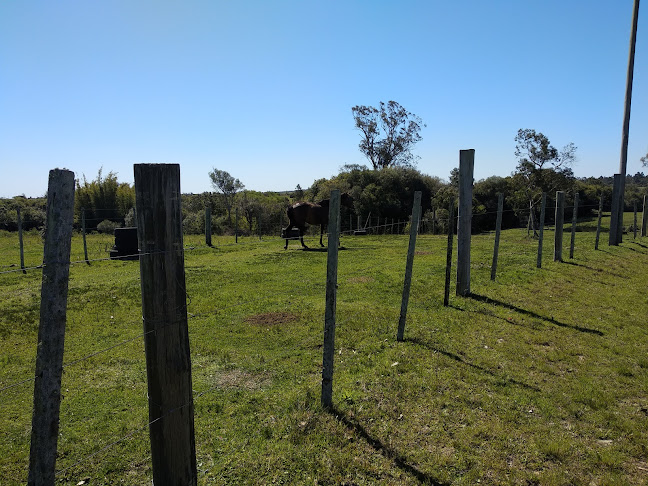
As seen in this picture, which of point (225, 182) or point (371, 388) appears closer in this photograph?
point (371, 388)

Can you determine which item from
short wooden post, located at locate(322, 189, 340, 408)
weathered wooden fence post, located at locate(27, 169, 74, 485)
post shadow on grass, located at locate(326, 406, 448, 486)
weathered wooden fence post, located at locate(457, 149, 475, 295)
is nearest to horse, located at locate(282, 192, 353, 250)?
weathered wooden fence post, located at locate(457, 149, 475, 295)

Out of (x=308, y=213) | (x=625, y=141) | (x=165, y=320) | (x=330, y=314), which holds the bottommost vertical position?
(x=330, y=314)

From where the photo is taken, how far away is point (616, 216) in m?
15.5

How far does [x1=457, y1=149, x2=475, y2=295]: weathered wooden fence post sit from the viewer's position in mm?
8117

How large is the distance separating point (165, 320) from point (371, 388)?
8.97ft

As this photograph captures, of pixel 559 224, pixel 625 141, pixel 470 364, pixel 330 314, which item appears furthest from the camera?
pixel 625 141

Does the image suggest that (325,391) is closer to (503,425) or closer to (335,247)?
(335,247)

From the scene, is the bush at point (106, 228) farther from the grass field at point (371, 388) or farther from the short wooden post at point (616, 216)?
the short wooden post at point (616, 216)

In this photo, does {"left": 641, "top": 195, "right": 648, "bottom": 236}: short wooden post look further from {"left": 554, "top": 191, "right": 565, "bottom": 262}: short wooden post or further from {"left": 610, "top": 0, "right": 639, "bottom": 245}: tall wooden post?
{"left": 554, "top": 191, "right": 565, "bottom": 262}: short wooden post

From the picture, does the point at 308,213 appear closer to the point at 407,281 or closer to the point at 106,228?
the point at 407,281

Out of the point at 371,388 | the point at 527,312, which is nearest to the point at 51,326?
the point at 371,388

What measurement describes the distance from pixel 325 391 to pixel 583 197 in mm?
33383

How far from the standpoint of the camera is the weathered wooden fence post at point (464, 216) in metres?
8.12

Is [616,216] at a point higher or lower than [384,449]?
higher
